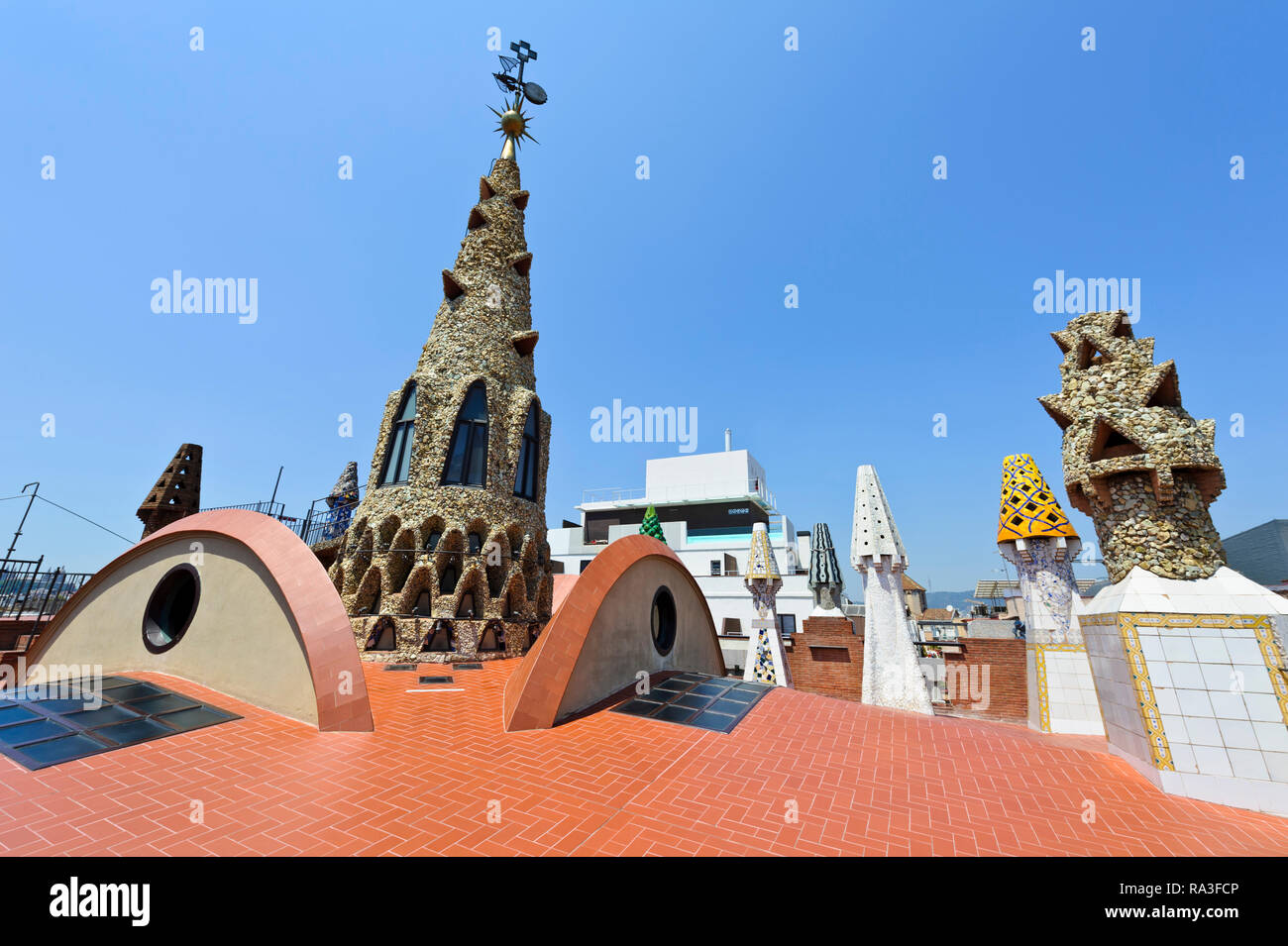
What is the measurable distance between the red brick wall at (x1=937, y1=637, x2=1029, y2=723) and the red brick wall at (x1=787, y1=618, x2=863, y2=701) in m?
3.10

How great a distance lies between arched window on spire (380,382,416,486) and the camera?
14852 millimetres

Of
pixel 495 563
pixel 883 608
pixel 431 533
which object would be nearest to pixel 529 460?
pixel 495 563

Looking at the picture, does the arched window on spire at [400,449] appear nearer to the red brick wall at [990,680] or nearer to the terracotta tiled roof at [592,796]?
the terracotta tiled roof at [592,796]

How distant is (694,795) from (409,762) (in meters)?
3.27

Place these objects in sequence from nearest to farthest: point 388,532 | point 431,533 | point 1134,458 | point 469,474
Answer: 1. point 1134,458
2. point 388,532
3. point 431,533
4. point 469,474

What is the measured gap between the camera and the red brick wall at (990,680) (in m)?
16.6

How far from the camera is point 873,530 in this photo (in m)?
17.2

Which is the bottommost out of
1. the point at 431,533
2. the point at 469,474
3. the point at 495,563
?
the point at 495,563

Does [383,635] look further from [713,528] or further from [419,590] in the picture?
[713,528]

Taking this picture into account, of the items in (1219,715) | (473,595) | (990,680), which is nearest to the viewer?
(1219,715)

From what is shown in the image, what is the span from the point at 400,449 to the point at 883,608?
16.5 metres

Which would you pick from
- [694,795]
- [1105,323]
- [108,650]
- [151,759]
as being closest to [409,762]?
[151,759]

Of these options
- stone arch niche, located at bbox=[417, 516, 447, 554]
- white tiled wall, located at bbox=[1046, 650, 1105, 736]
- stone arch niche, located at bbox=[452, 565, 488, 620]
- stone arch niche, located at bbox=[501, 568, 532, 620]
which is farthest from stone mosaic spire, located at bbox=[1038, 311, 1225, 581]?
stone arch niche, located at bbox=[417, 516, 447, 554]

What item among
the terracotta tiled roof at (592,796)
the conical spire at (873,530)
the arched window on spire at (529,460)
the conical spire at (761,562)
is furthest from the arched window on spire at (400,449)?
the conical spire at (873,530)
